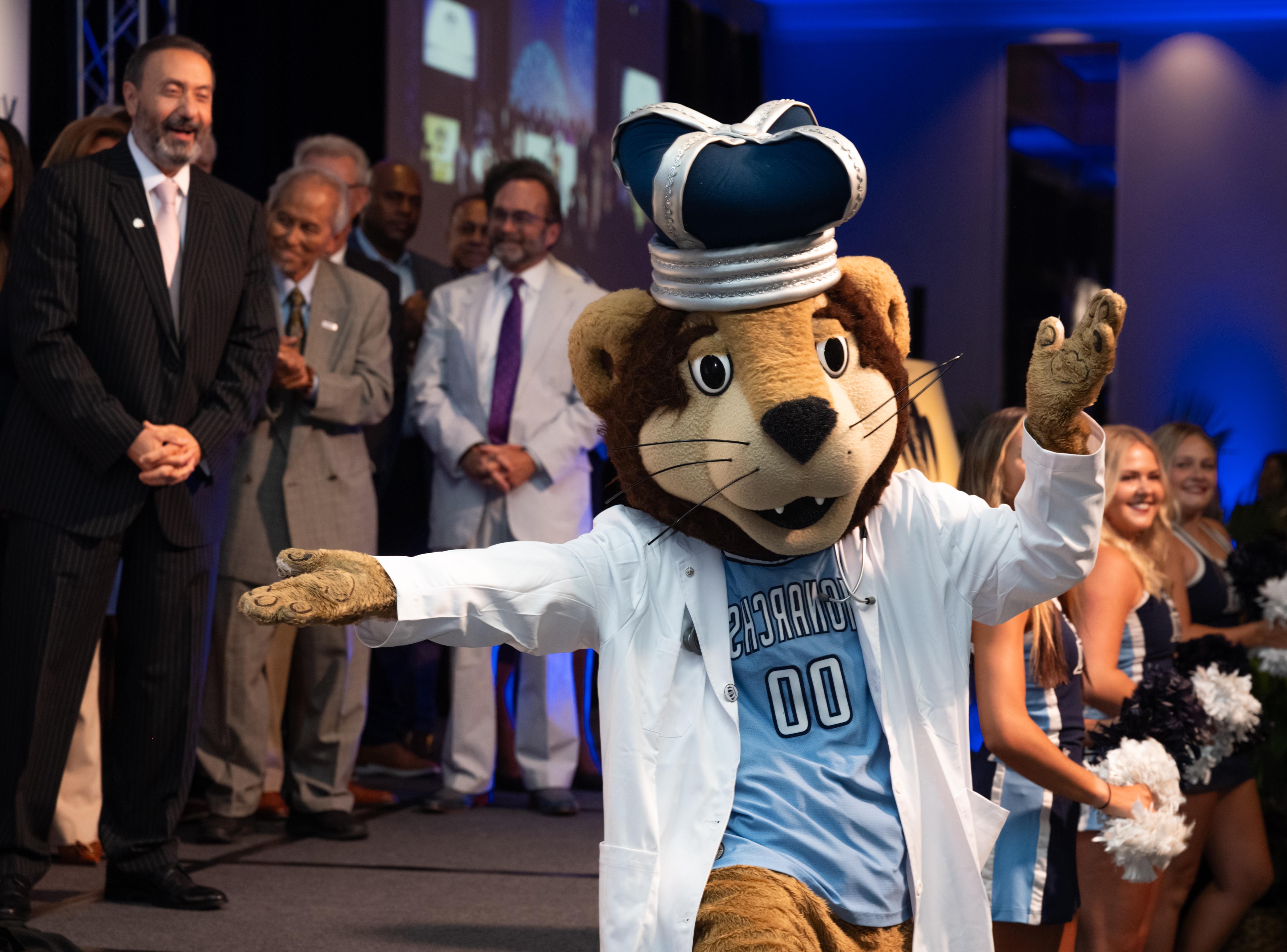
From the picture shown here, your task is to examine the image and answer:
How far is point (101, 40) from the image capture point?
5285 mm

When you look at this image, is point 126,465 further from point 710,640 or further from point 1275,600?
point 1275,600

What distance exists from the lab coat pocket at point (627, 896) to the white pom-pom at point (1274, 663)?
224cm

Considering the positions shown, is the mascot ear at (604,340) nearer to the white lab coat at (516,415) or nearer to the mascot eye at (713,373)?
the mascot eye at (713,373)

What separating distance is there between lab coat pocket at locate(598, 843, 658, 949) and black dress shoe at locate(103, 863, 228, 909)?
1.77 m

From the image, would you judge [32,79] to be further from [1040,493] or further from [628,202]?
[1040,493]

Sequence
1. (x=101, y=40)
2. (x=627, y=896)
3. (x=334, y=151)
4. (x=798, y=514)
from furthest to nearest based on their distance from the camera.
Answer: (x=101, y=40) < (x=334, y=151) < (x=798, y=514) < (x=627, y=896)

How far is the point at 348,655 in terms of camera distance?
173 inches

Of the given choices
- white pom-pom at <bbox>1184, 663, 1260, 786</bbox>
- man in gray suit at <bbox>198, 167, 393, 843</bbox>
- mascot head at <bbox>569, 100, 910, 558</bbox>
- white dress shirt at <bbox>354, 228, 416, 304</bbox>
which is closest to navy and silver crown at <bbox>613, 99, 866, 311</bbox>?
mascot head at <bbox>569, 100, 910, 558</bbox>

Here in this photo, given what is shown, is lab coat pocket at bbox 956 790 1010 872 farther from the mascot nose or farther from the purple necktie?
the purple necktie

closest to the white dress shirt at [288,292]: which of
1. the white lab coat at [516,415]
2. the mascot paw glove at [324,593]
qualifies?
the white lab coat at [516,415]

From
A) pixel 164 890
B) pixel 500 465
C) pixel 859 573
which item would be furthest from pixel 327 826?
pixel 859 573

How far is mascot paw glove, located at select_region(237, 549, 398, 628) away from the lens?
172cm

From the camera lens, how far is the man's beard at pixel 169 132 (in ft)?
11.2

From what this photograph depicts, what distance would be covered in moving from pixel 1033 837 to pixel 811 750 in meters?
0.77
